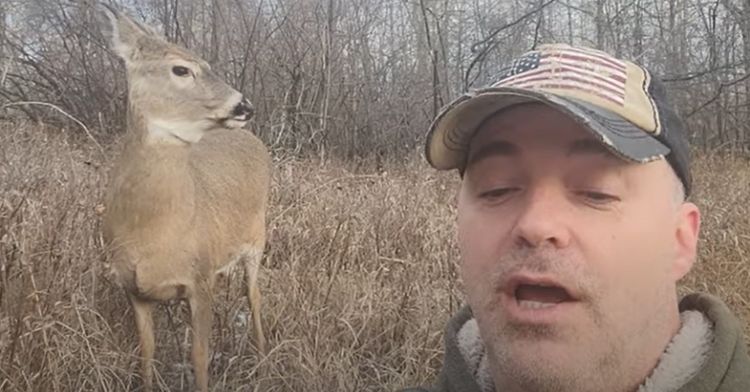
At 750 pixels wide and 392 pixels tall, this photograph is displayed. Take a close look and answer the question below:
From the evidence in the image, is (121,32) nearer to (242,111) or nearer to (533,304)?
(242,111)

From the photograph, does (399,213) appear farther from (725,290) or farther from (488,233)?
(488,233)

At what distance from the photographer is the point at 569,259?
1.35m

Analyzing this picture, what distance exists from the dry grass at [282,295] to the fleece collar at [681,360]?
221 cm

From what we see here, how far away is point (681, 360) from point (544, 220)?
1.12ft

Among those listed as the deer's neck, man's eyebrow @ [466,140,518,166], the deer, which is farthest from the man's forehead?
the deer's neck

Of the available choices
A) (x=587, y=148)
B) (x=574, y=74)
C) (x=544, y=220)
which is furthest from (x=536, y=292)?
(x=574, y=74)

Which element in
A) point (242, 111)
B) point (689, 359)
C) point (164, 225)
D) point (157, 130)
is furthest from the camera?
point (242, 111)

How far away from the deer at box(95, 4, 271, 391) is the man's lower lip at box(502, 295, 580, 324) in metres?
2.89

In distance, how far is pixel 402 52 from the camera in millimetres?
15008

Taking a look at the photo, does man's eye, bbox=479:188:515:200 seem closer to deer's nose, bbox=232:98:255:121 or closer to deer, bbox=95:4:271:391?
deer, bbox=95:4:271:391

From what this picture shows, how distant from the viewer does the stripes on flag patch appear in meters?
1.42

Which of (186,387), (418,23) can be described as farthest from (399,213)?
(418,23)

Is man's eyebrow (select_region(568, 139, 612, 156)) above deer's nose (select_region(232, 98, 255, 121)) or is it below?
above

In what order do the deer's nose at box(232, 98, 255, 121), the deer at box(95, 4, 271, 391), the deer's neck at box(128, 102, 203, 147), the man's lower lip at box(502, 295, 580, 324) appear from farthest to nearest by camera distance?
1. the deer's nose at box(232, 98, 255, 121)
2. the deer's neck at box(128, 102, 203, 147)
3. the deer at box(95, 4, 271, 391)
4. the man's lower lip at box(502, 295, 580, 324)
